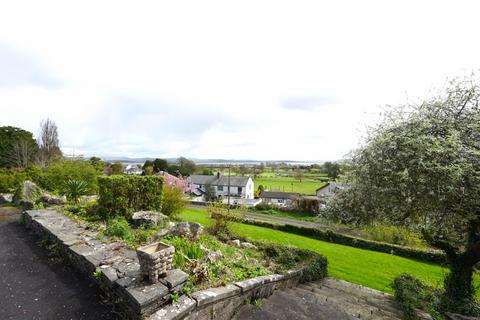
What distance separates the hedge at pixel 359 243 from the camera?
14.9 m

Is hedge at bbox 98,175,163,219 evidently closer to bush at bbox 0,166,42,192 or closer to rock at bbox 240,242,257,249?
rock at bbox 240,242,257,249

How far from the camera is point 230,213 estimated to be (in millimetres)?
9125

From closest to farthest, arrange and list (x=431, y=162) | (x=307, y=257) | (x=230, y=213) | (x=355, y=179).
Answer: (x=431, y=162) < (x=355, y=179) < (x=307, y=257) < (x=230, y=213)

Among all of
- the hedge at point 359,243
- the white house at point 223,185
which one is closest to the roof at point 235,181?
the white house at point 223,185

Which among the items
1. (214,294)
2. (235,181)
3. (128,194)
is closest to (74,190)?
(128,194)

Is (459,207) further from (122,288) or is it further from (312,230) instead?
(312,230)

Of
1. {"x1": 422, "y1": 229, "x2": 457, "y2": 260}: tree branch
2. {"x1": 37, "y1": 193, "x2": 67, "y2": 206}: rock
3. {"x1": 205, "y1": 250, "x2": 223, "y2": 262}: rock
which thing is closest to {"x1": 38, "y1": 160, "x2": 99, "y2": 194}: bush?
{"x1": 37, "y1": 193, "x2": 67, "y2": 206}: rock

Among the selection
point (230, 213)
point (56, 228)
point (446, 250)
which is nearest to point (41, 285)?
point (56, 228)

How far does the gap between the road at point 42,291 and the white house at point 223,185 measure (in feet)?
146

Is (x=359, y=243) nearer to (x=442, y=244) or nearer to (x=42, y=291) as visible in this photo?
(x=442, y=244)

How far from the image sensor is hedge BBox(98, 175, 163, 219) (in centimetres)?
765

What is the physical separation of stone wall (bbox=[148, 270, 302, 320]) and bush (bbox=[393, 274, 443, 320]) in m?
3.10

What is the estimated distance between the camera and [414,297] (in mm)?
5598

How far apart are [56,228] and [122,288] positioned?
3974 millimetres
